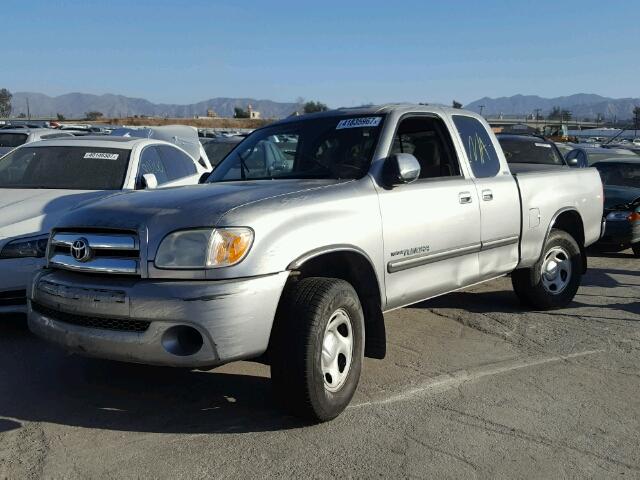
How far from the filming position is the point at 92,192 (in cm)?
670

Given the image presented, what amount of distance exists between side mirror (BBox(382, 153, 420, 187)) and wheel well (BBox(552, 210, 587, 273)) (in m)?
2.86

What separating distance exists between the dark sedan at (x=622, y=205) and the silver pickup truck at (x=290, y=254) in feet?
19.1

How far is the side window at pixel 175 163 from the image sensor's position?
26.7 ft

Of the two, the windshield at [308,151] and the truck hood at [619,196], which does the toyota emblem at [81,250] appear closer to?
the windshield at [308,151]

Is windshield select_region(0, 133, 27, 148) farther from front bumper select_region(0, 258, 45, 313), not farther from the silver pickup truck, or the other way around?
the silver pickup truck

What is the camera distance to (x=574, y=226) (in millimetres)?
7156

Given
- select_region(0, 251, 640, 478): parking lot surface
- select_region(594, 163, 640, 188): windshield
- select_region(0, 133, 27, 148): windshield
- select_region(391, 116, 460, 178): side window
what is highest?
select_region(391, 116, 460, 178): side window

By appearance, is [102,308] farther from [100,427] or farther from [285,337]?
[285,337]

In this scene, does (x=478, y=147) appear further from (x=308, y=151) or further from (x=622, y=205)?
(x=622, y=205)

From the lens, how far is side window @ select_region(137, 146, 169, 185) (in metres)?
7.47

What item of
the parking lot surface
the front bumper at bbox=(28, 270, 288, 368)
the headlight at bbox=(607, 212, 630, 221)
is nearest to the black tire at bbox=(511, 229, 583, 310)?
the parking lot surface

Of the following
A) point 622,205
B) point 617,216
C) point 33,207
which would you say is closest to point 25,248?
point 33,207

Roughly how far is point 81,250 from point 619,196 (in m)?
9.65

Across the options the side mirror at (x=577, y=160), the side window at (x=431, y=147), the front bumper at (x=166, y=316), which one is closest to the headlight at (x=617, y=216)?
the side mirror at (x=577, y=160)
